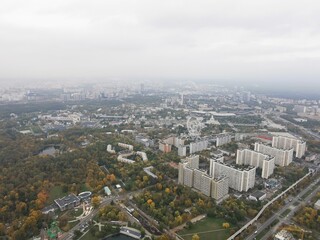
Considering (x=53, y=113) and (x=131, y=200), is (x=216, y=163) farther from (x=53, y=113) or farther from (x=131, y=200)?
(x=53, y=113)

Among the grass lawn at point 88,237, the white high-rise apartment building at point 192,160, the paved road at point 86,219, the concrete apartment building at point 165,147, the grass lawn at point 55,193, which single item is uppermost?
the white high-rise apartment building at point 192,160

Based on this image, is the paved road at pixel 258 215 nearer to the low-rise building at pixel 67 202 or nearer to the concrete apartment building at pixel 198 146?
the low-rise building at pixel 67 202

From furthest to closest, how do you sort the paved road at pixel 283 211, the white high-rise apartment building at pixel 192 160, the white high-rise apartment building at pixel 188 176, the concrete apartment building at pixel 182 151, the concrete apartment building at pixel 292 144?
the concrete apartment building at pixel 292 144 → the concrete apartment building at pixel 182 151 → the white high-rise apartment building at pixel 192 160 → the white high-rise apartment building at pixel 188 176 → the paved road at pixel 283 211

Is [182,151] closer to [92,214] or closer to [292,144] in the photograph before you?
[292,144]

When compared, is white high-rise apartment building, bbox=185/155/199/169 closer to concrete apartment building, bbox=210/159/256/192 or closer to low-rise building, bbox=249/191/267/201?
concrete apartment building, bbox=210/159/256/192

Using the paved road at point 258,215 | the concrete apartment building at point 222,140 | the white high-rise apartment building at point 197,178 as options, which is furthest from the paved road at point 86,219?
the concrete apartment building at point 222,140

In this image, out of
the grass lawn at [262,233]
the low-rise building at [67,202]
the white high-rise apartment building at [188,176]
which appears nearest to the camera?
the grass lawn at [262,233]
